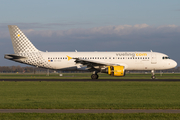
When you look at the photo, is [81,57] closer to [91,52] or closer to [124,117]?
[91,52]

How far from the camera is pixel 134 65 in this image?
148ft

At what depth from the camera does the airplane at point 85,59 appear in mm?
45000

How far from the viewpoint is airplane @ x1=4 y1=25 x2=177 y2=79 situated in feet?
148

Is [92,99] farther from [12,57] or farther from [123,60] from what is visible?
[12,57]

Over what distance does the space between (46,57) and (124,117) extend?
117 ft

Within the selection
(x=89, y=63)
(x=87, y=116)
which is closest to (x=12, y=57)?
(x=89, y=63)

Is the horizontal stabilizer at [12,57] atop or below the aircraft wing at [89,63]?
atop

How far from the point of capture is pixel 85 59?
45750 millimetres

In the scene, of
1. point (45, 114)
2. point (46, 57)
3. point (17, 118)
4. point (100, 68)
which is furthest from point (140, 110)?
point (46, 57)

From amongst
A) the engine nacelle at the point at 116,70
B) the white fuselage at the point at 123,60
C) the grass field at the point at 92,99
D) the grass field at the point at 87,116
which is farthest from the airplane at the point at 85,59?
the grass field at the point at 87,116

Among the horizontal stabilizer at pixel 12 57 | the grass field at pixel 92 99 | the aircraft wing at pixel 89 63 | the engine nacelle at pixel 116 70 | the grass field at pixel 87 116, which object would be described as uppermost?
the horizontal stabilizer at pixel 12 57

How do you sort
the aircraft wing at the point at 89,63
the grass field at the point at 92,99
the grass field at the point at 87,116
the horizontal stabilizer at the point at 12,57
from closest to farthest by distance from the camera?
the grass field at the point at 87,116 < the grass field at the point at 92,99 < the aircraft wing at the point at 89,63 < the horizontal stabilizer at the point at 12,57

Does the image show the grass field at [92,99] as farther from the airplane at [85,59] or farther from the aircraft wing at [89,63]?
the airplane at [85,59]

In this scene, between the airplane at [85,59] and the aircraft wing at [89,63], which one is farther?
the airplane at [85,59]
